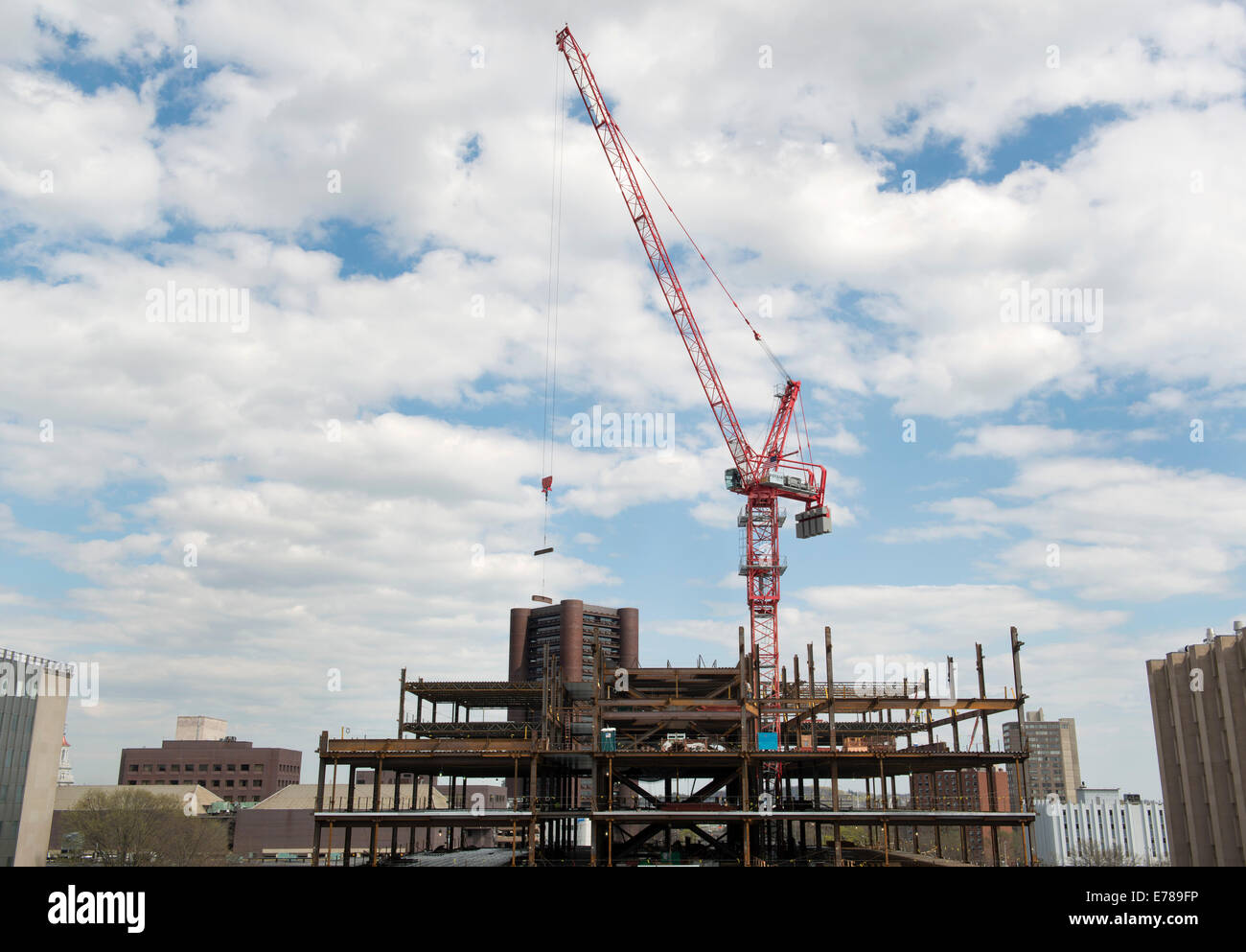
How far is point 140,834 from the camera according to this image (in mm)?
89312

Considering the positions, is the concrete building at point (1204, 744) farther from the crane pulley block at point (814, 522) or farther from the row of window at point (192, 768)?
the row of window at point (192, 768)

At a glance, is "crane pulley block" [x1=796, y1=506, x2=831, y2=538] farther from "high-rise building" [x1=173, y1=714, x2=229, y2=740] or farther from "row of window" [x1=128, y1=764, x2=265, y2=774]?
"high-rise building" [x1=173, y1=714, x2=229, y2=740]

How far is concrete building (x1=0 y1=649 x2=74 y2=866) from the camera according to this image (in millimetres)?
74062

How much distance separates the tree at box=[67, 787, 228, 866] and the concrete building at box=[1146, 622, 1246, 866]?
8872 cm

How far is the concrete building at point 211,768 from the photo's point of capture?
160375 mm

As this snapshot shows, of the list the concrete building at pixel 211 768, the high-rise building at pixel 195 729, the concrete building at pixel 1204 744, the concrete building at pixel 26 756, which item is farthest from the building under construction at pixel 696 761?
the high-rise building at pixel 195 729

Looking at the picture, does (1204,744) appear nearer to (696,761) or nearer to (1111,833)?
(696,761)

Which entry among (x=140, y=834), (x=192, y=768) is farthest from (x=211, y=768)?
(x=140, y=834)

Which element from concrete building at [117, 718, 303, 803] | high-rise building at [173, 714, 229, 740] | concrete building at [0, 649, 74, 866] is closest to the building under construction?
concrete building at [0, 649, 74, 866]

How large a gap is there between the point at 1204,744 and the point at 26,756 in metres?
94.8
